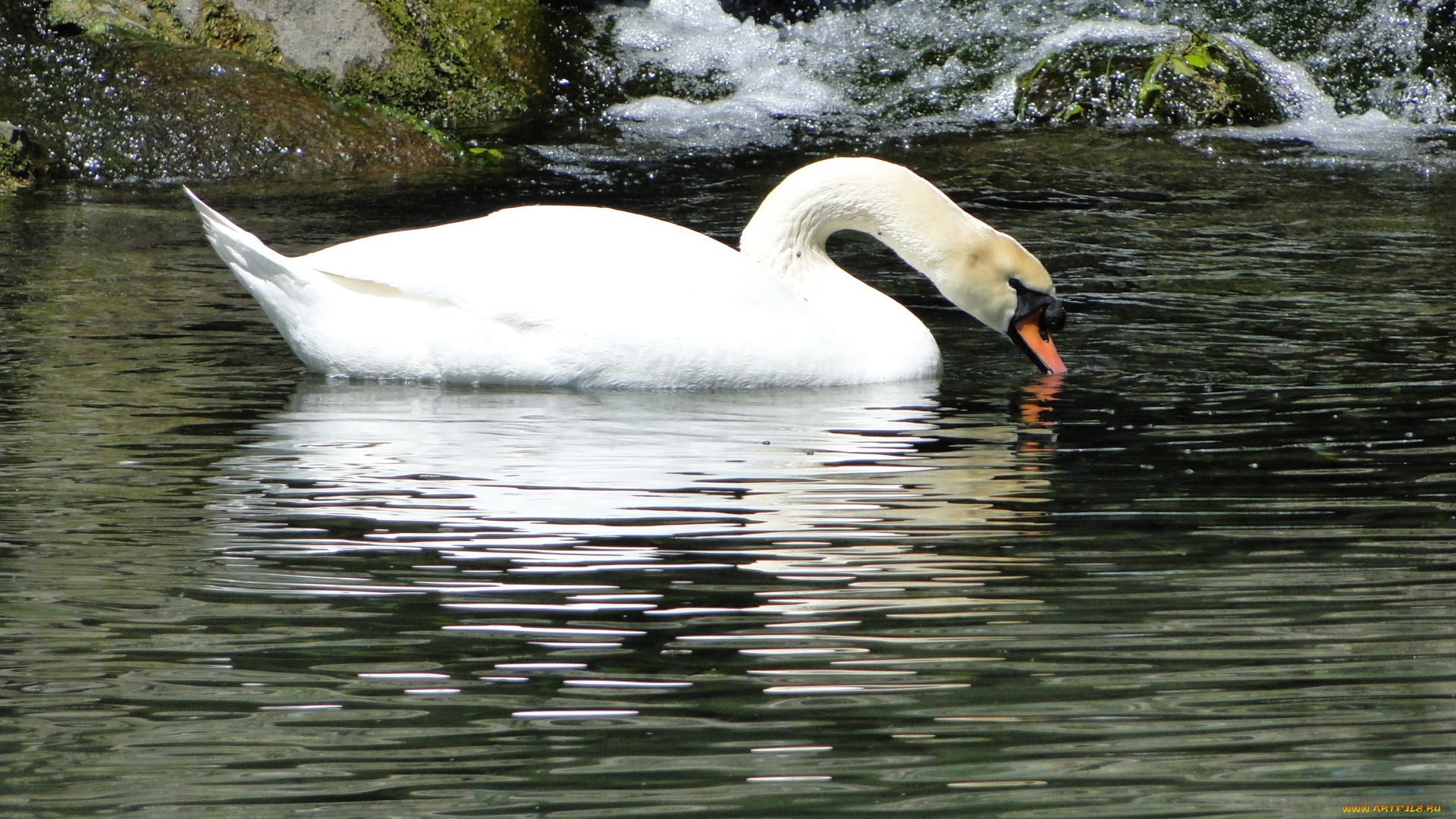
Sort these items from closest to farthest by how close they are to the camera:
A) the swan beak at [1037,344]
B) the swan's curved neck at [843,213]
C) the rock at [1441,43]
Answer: the swan beak at [1037,344] < the swan's curved neck at [843,213] < the rock at [1441,43]

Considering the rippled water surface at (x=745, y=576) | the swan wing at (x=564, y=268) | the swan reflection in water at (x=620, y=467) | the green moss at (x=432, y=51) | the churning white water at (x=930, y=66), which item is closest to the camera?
the rippled water surface at (x=745, y=576)

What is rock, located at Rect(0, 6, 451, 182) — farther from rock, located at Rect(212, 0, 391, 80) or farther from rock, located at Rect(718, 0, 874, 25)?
rock, located at Rect(718, 0, 874, 25)

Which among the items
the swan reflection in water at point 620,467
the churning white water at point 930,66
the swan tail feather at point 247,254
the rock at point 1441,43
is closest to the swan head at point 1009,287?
the swan reflection in water at point 620,467

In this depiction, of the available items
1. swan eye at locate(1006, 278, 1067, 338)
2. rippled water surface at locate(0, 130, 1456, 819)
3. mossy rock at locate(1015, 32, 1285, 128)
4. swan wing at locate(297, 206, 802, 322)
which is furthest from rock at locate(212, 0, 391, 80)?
swan eye at locate(1006, 278, 1067, 338)

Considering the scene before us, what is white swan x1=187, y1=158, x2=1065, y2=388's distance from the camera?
230 inches

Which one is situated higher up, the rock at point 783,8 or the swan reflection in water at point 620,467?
the rock at point 783,8

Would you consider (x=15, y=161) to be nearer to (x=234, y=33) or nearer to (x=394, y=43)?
(x=234, y=33)

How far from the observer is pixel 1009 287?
6.36 metres

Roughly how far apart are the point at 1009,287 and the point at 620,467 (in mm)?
2132

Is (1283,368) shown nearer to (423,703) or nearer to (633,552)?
(633,552)

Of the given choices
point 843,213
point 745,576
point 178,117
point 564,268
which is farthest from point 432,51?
point 745,576

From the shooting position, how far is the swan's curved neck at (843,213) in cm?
640

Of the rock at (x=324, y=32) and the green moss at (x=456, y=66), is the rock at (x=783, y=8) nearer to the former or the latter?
the green moss at (x=456, y=66)

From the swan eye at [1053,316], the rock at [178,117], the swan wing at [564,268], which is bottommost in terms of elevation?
the swan eye at [1053,316]
